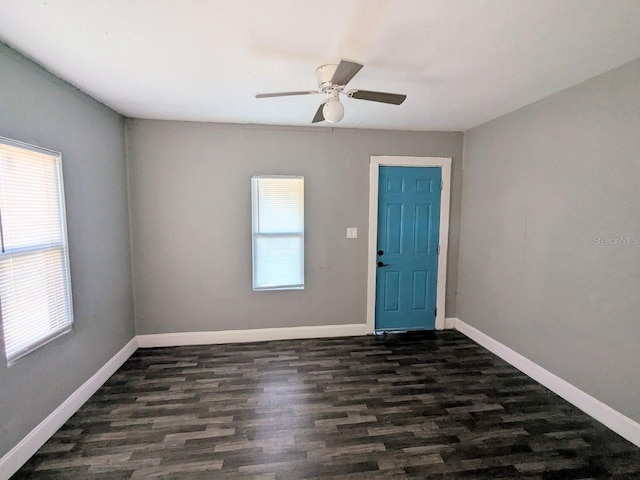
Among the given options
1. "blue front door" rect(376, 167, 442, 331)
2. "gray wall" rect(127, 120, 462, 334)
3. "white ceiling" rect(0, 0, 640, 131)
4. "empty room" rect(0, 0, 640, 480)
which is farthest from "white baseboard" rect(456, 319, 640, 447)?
"white ceiling" rect(0, 0, 640, 131)

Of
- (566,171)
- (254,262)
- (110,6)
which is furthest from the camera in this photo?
(254,262)

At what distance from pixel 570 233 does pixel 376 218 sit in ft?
5.97

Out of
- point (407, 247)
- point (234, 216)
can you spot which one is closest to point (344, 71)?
point (234, 216)

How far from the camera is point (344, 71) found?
1683 mm

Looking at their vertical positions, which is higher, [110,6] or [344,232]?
[110,6]

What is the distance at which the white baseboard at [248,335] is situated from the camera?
3418 mm

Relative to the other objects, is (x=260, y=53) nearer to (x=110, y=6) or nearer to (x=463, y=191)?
(x=110, y=6)

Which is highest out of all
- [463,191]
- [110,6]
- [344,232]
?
[110,6]

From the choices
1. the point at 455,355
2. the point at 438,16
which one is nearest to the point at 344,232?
the point at 455,355

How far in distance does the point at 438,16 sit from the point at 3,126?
2.47 meters

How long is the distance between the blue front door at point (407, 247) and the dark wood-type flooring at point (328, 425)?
76 centimetres

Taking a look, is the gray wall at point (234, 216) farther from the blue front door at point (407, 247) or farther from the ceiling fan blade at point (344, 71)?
the ceiling fan blade at point (344, 71)

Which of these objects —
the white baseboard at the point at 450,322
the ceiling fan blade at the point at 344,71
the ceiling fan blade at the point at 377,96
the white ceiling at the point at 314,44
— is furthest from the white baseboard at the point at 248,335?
the ceiling fan blade at the point at 344,71

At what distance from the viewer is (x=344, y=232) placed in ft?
11.9
